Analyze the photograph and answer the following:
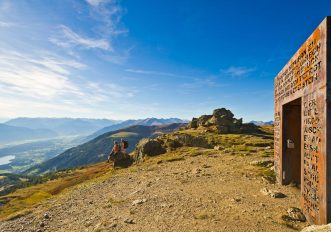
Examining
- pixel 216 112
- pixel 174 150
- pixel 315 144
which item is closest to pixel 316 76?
pixel 315 144

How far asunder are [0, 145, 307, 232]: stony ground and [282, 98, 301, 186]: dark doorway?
1.13 meters

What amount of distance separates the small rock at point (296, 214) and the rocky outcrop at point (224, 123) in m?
48.7

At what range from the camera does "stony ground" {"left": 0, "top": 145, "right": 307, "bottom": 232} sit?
13586 mm

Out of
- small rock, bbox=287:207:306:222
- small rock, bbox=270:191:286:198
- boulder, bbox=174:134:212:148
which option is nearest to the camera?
small rock, bbox=287:207:306:222

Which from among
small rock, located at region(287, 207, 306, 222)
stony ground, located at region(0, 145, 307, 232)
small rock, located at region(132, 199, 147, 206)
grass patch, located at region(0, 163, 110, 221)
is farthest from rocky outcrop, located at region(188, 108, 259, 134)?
small rock, located at region(287, 207, 306, 222)

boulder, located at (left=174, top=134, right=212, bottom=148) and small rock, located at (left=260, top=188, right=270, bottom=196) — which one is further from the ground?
boulder, located at (left=174, top=134, right=212, bottom=148)

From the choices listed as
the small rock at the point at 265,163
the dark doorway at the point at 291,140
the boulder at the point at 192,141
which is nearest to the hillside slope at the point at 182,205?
the small rock at the point at 265,163

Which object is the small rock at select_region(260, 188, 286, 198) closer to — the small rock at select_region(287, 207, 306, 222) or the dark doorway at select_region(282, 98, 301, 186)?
the dark doorway at select_region(282, 98, 301, 186)

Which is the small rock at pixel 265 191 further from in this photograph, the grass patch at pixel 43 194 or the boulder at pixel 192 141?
the boulder at pixel 192 141

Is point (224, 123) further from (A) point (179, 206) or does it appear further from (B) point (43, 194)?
(B) point (43, 194)

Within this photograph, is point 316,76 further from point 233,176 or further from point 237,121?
point 237,121

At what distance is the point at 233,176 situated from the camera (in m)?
23.3

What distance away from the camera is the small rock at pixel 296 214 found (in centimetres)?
1279

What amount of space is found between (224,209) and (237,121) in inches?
2283
